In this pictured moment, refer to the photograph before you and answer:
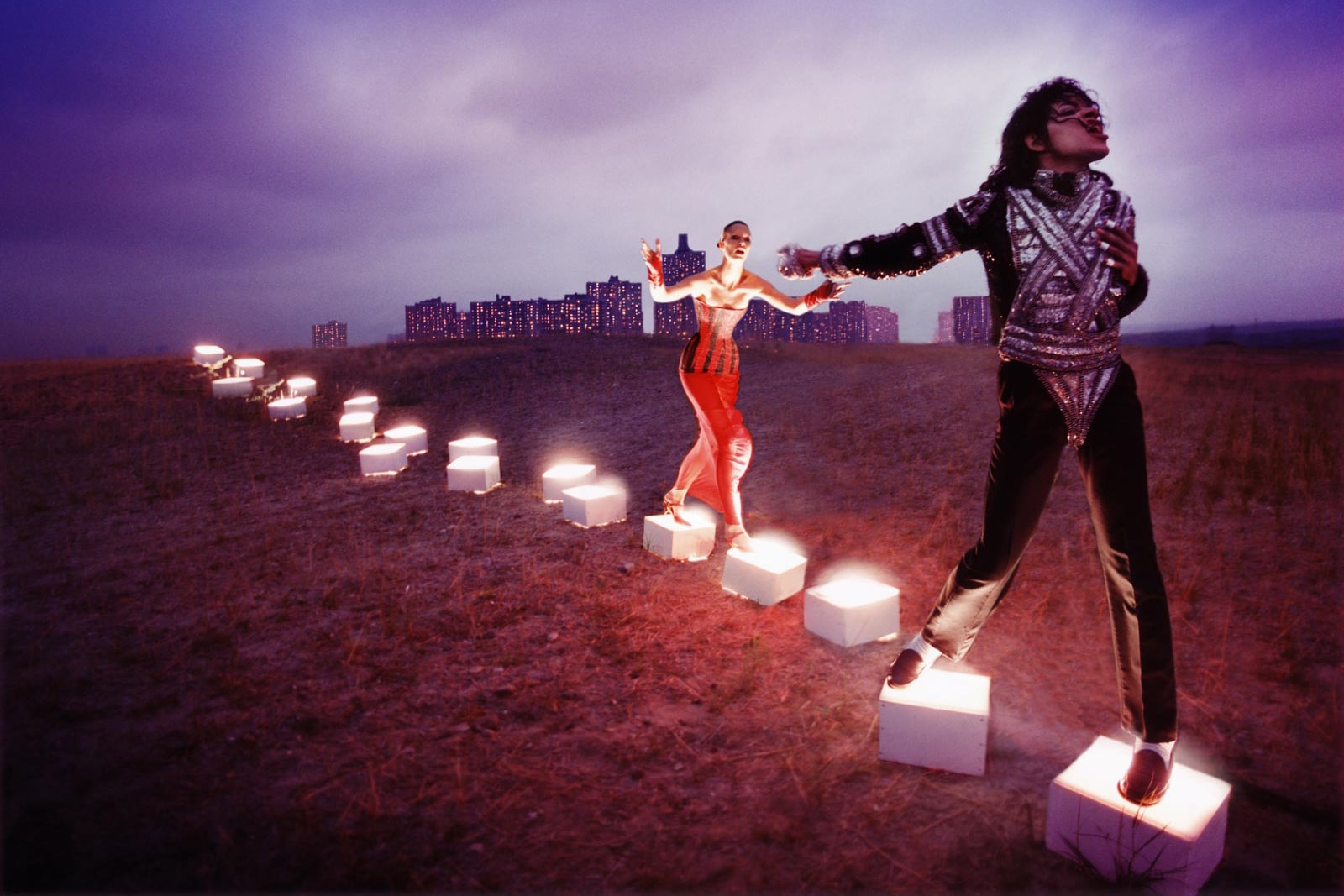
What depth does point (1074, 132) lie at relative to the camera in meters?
2.77

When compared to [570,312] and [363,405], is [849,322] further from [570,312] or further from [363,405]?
[363,405]

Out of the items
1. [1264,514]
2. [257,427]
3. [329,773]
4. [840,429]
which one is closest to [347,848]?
[329,773]

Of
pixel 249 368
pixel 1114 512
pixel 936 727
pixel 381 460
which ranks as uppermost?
pixel 249 368

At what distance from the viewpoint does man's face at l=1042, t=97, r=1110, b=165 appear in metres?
2.77

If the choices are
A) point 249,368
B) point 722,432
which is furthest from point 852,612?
point 249,368

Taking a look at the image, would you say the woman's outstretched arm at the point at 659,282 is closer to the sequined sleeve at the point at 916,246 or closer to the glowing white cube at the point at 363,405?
the sequined sleeve at the point at 916,246

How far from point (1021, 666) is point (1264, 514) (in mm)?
3537

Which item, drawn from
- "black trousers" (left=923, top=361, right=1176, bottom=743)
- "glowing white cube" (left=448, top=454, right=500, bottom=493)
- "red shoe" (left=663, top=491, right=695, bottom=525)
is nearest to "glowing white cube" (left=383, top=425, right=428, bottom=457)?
"glowing white cube" (left=448, top=454, right=500, bottom=493)

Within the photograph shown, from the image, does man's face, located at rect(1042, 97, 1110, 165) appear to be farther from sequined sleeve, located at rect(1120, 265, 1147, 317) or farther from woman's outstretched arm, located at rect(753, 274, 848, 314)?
woman's outstretched arm, located at rect(753, 274, 848, 314)

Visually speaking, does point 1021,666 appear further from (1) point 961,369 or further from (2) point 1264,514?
(1) point 961,369

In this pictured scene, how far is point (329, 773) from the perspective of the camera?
10.7 feet

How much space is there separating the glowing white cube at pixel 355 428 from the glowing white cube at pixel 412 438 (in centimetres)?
104

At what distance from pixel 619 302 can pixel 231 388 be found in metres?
30.1

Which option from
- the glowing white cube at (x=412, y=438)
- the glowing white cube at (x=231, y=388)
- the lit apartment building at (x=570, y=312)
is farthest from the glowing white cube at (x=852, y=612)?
the lit apartment building at (x=570, y=312)
